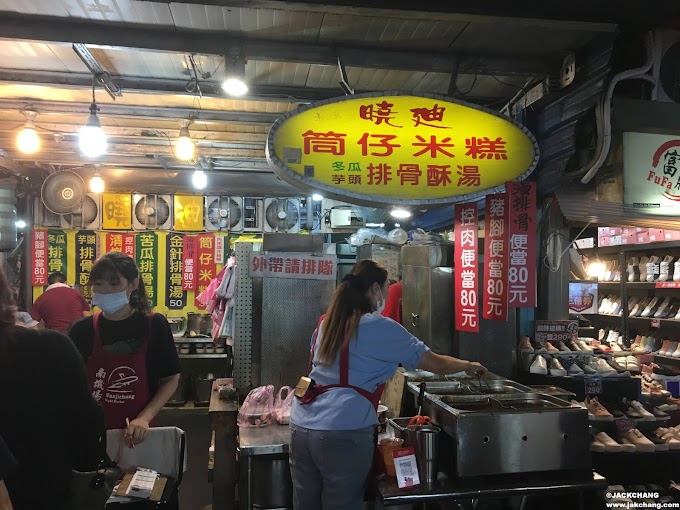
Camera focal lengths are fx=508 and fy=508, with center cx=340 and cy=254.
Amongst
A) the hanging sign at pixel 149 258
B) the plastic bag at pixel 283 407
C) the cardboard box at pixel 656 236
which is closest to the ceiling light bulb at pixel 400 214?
the cardboard box at pixel 656 236

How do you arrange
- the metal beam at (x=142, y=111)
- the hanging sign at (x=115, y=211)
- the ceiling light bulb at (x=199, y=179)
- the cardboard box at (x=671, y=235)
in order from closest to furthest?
the metal beam at (x=142, y=111) → the cardboard box at (x=671, y=235) → the ceiling light bulb at (x=199, y=179) → the hanging sign at (x=115, y=211)

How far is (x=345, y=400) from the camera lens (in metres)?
2.97

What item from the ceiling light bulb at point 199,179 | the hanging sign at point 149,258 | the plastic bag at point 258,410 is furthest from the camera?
the hanging sign at point 149,258

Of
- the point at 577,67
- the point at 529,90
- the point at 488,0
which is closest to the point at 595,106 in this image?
the point at 577,67

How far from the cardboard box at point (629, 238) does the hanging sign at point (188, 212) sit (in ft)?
24.4

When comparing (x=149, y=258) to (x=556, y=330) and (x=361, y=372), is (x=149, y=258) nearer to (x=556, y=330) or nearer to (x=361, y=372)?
(x=556, y=330)

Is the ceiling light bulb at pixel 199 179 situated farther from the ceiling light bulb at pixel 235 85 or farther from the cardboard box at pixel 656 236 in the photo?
the cardboard box at pixel 656 236

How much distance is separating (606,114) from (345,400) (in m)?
3.13

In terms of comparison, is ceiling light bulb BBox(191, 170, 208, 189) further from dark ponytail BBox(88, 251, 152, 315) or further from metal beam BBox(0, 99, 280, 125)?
dark ponytail BBox(88, 251, 152, 315)

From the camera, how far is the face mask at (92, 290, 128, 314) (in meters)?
3.02

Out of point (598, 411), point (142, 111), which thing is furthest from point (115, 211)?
point (598, 411)

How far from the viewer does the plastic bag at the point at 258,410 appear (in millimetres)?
3924

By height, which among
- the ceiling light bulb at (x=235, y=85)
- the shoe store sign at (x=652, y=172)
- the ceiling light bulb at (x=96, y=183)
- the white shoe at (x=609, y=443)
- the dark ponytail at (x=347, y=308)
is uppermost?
the ceiling light bulb at (x=235, y=85)

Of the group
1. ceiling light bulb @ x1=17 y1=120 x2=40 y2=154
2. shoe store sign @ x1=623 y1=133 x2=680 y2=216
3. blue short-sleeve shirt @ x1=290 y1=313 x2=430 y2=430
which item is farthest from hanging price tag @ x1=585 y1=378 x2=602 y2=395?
ceiling light bulb @ x1=17 y1=120 x2=40 y2=154
